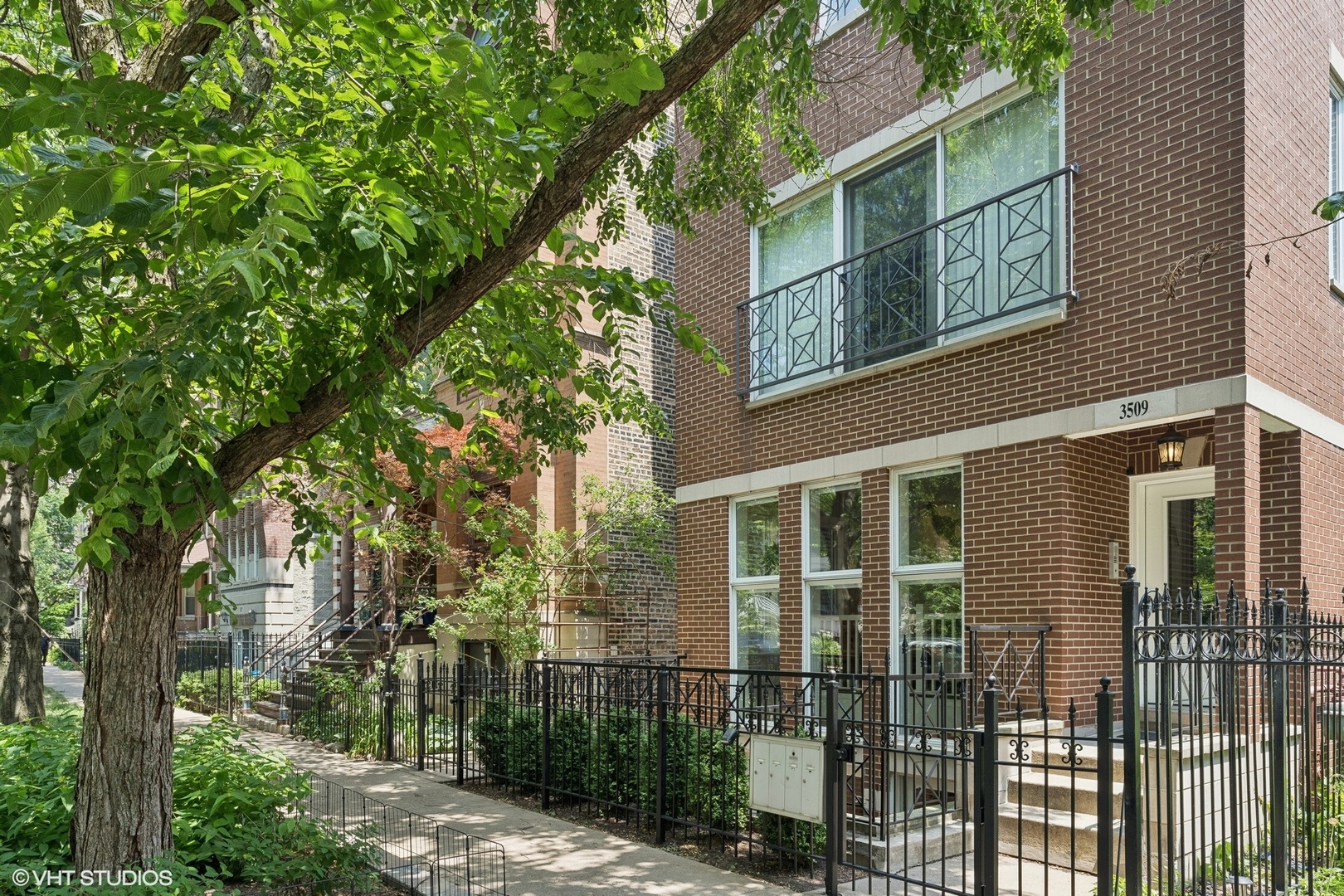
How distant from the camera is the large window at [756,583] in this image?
12.8 m

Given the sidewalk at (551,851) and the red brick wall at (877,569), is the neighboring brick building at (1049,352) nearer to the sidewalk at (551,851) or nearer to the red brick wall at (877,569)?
the red brick wall at (877,569)

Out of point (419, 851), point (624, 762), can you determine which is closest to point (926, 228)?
point (624, 762)

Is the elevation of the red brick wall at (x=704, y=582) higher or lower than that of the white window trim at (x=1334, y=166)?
lower

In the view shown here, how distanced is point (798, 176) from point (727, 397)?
9.30 feet

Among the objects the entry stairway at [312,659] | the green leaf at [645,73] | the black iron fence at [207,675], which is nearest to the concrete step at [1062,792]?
the green leaf at [645,73]

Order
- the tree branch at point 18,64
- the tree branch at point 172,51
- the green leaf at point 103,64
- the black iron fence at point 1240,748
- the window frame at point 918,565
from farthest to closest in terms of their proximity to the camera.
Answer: the window frame at point 918,565 → the black iron fence at point 1240,748 → the tree branch at point 172,51 → the tree branch at point 18,64 → the green leaf at point 103,64

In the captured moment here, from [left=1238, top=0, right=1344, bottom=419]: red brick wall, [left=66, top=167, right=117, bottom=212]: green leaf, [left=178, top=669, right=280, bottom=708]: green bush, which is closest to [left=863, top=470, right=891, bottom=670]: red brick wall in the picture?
[left=1238, top=0, right=1344, bottom=419]: red brick wall

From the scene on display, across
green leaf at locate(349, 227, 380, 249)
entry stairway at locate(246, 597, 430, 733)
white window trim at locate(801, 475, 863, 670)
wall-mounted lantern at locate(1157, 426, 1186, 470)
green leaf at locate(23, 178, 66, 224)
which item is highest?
green leaf at locate(23, 178, 66, 224)

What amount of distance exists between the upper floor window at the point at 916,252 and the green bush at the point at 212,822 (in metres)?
6.90

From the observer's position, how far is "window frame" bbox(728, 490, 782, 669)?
12.9m

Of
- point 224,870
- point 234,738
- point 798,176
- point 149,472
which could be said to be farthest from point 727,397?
point 149,472

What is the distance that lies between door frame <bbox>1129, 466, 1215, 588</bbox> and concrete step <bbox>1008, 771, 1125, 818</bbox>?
8.40 ft

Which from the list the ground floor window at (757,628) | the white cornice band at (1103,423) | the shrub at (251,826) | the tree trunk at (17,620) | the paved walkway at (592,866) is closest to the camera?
the shrub at (251,826)

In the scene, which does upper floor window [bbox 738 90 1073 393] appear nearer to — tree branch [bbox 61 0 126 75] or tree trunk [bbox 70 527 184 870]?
tree branch [bbox 61 0 126 75]
